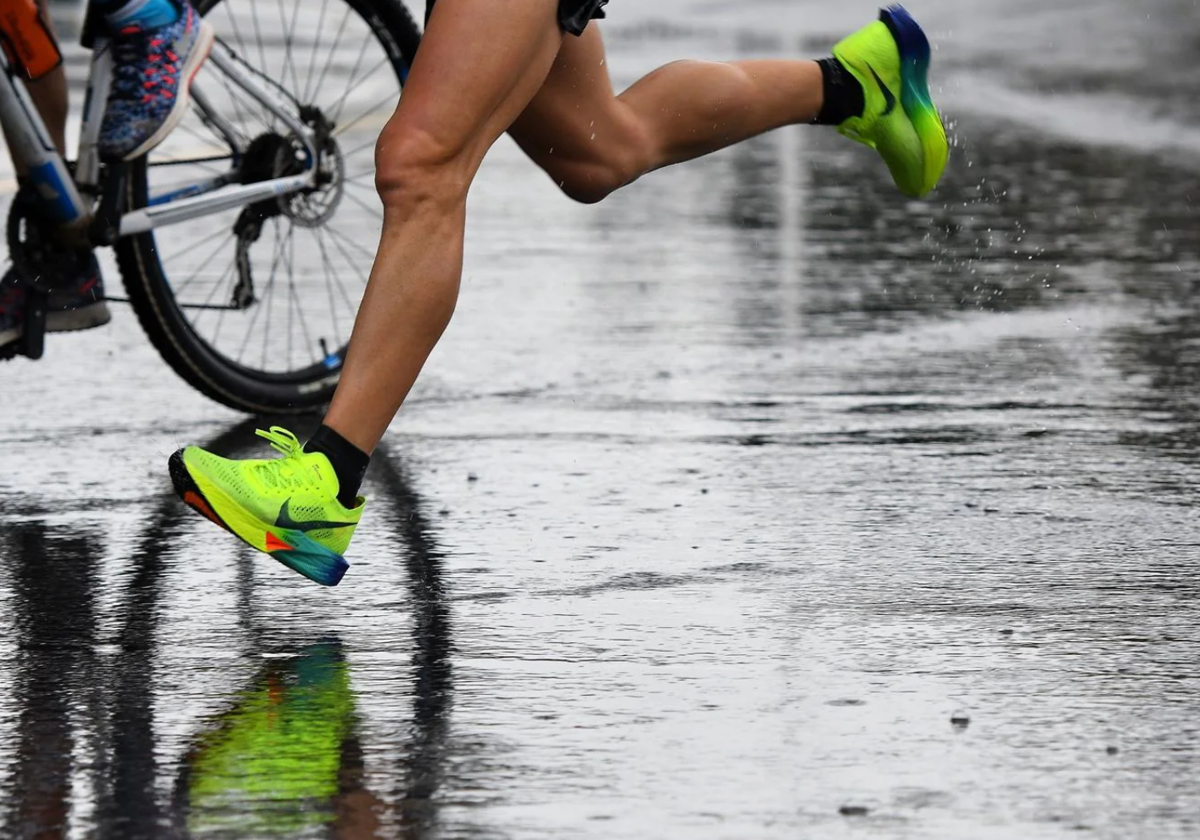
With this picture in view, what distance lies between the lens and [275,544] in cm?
461

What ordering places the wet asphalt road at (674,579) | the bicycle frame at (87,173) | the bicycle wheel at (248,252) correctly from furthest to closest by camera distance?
the bicycle wheel at (248,252)
the bicycle frame at (87,173)
the wet asphalt road at (674,579)

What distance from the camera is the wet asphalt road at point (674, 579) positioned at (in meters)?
3.62

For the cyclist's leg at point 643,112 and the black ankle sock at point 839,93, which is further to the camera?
the black ankle sock at point 839,93

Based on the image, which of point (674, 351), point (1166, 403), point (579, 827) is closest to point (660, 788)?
point (579, 827)

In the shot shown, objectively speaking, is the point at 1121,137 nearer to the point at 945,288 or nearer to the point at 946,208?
the point at 946,208

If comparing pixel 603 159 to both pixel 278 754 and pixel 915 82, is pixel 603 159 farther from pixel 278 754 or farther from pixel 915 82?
pixel 278 754

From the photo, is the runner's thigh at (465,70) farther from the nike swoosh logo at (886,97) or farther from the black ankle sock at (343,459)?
the nike swoosh logo at (886,97)

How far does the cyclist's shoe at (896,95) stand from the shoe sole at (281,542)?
189 centimetres

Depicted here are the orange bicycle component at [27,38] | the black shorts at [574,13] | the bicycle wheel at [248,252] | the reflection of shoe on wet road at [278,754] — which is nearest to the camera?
the reflection of shoe on wet road at [278,754]

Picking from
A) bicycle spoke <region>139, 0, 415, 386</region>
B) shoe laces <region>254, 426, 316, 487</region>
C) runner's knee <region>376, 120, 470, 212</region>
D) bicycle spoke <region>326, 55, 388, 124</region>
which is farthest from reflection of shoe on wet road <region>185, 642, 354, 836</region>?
bicycle spoke <region>326, 55, 388, 124</region>

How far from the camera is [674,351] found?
746 cm

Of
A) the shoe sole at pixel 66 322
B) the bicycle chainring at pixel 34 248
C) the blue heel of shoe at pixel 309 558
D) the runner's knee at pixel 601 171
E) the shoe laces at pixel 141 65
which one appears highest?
the shoe laces at pixel 141 65

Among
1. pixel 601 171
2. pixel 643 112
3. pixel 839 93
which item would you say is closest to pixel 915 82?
pixel 839 93

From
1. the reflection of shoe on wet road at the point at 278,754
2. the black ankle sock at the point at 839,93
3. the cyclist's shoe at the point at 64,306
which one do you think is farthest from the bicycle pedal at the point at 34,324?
the reflection of shoe on wet road at the point at 278,754
